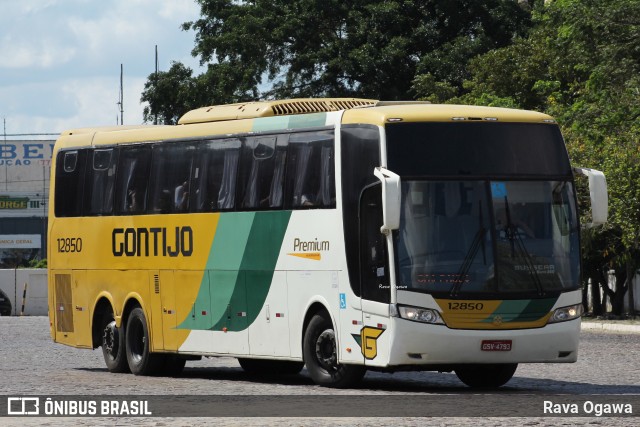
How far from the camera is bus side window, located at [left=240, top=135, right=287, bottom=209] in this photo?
64.1 ft

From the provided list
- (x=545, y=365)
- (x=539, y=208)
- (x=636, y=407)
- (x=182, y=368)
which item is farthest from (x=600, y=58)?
(x=636, y=407)

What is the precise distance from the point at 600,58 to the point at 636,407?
2713 cm

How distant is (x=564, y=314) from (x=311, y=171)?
347 cm

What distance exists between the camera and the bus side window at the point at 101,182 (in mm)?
23266

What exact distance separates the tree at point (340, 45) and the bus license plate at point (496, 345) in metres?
40.7

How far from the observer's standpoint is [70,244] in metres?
24.3

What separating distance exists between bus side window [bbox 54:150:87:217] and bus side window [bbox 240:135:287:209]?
4649mm

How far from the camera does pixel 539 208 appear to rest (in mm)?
17906

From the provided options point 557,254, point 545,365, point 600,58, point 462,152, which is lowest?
point 545,365

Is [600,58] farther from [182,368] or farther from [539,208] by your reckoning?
[539,208]

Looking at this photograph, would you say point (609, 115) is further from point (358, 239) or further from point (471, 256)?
point (471, 256)

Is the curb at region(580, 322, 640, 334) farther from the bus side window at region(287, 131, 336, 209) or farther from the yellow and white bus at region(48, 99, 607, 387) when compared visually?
the bus side window at region(287, 131, 336, 209)


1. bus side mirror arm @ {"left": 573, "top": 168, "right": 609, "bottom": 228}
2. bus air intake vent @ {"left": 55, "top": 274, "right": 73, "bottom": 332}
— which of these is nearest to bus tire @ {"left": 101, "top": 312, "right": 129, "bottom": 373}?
bus air intake vent @ {"left": 55, "top": 274, "right": 73, "bottom": 332}

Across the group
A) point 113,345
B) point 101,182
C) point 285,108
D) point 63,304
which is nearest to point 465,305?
point 285,108
